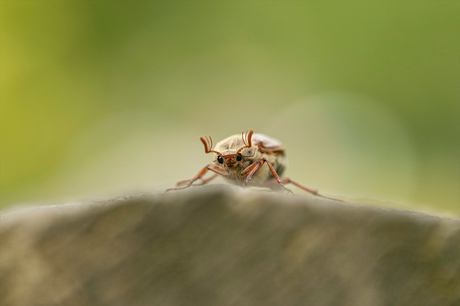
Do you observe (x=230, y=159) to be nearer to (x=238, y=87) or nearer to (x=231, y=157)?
(x=231, y=157)

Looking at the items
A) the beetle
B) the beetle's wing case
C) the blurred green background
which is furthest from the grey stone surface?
the blurred green background

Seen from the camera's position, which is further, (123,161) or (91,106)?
(91,106)

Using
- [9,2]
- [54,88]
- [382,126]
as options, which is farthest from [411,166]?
[9,2]

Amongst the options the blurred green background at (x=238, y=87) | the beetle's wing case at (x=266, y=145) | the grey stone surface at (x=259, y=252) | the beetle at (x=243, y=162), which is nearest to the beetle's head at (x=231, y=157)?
the beetle at (x=243, y=162)

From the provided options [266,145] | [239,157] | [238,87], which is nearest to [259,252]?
[239,157]

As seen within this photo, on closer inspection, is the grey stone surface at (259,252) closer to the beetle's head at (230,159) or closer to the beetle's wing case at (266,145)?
the beetle's head at (230,159)

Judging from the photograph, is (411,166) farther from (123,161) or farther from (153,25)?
(153,25)
